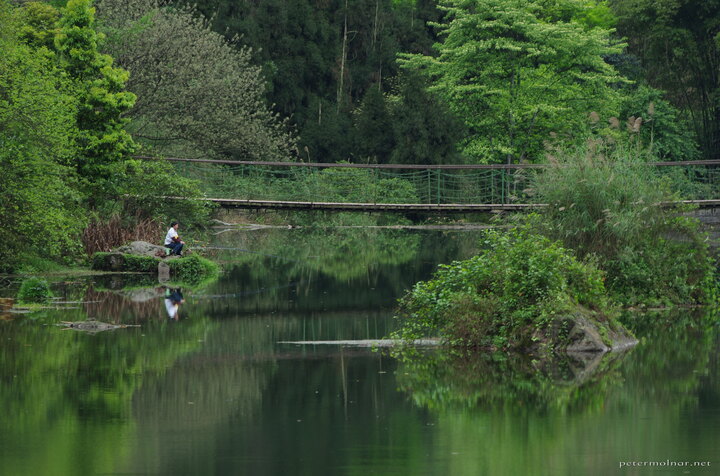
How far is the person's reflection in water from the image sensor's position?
18.4 m

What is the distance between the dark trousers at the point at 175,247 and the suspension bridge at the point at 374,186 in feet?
14.2

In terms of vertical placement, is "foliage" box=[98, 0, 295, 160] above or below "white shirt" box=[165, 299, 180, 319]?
above

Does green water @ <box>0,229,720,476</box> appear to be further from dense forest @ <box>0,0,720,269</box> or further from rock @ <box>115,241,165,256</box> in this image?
rock @ <box>115,241,165,256</box>

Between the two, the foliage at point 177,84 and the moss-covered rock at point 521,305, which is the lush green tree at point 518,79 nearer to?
the foliage at point 177,84

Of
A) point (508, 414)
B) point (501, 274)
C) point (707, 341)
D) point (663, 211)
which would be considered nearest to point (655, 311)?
point (663, 211)

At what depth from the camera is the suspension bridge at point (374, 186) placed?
31.0 meters

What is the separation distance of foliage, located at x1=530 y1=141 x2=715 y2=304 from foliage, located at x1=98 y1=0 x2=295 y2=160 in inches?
741

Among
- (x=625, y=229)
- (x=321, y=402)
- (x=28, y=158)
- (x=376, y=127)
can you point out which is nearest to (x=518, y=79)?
(x=376, y=127)

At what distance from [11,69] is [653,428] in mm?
17008

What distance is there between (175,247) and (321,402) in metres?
16.2

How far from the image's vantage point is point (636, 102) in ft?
175

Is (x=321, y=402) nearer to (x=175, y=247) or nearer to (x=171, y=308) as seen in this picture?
(x=171, y=308)

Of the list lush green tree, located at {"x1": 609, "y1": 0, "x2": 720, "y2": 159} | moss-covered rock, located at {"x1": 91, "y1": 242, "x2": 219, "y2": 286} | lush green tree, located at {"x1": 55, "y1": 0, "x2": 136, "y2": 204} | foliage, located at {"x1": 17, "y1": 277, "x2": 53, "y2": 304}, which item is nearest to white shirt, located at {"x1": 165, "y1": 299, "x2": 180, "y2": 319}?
foliage, located at {"x1": 17, "y1": 277, "x2": 53, "y2": 304}

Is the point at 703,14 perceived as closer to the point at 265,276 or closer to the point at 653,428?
the point at 265,276
